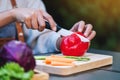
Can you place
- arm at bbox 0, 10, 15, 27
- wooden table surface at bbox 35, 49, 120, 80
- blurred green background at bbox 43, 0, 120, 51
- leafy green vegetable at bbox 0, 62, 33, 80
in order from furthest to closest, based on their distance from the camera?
blurred green background at bbox 43, 0, 120, 51 → arm at bbox 0, 10, 15, 27 → wooden table surface at bbox 35, 49, 120, 80 → leafy green vegetable at bbox 0, 62, 33, 80

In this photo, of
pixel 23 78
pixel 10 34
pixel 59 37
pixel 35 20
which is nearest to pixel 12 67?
pixel 23 78

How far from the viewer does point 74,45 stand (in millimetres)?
1244

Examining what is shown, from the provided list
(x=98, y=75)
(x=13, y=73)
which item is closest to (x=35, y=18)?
(x=98, y=75)

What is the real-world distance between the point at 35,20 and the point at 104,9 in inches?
53.2

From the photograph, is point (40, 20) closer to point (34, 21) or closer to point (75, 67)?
point (34, 21)

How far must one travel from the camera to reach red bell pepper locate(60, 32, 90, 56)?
4.03 feet

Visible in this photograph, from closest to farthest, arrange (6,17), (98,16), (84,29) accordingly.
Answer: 1. (6,17)
2. (84,29)
3. (98,16)

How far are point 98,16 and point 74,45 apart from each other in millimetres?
1265

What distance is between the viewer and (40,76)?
732mm

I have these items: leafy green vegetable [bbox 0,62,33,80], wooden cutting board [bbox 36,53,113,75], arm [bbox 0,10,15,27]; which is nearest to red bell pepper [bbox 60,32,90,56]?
wooden cutting board [bbox 36,53,113,75]

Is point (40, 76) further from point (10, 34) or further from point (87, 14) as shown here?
point (87, 14)

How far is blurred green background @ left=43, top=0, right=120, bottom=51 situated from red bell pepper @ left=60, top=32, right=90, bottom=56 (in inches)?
47.9

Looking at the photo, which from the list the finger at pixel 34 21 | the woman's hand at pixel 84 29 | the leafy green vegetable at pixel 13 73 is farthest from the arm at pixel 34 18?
the leafy green vegetable at pixel 13 73

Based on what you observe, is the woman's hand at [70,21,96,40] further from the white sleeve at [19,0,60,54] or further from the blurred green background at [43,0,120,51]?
the blurred green background at [43,0,120,51]
